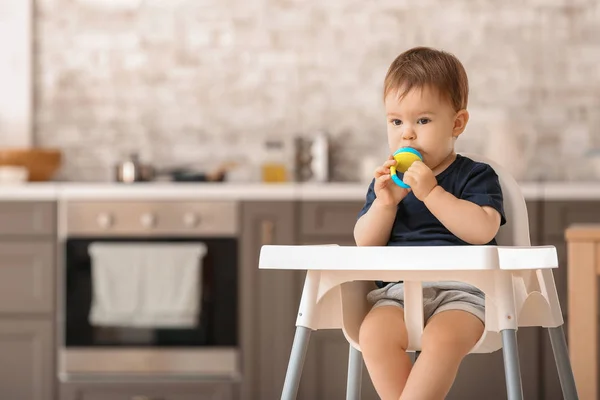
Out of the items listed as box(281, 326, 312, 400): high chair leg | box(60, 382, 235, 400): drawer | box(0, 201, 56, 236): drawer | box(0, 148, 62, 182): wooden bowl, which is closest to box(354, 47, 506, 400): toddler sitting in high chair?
box(281, 326, 312, 400): high chair leg

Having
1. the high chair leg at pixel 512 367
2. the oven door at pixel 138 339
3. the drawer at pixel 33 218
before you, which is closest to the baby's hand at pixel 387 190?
the high chair leg at pixel 512 367

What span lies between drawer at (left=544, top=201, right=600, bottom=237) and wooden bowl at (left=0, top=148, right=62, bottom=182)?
6.46ft

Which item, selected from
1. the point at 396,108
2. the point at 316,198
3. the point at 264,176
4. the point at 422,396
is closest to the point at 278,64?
the point at 264,176

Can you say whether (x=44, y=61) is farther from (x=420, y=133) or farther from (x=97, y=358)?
(x=420, y=133)

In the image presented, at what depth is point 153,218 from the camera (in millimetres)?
3848

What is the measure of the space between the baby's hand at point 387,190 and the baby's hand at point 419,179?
1.6 inches

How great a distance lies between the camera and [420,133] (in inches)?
78.1

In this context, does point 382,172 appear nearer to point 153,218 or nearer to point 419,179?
point 419,179

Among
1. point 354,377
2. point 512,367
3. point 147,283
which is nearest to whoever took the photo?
point 512,367

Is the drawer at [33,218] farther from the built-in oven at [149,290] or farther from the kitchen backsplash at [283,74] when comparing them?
the kitchen backsplash at [283,74]

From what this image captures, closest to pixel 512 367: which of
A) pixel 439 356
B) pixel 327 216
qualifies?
pixel 439 356

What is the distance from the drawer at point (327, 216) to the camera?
12.6ft

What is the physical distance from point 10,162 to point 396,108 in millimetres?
2470

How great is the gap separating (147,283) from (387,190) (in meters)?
2.00
